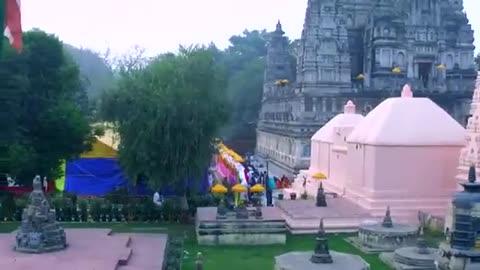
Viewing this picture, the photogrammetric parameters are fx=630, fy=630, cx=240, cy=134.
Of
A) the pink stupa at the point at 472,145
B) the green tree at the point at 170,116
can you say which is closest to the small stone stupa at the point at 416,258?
the pink stupa at the point at 472,145

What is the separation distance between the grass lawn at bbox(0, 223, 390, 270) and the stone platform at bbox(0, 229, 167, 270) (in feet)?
3.37

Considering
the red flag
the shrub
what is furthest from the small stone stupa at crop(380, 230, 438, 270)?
the shrub

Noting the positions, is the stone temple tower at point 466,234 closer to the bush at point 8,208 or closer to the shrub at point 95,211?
the shrub at point 95,211

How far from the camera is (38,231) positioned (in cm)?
1471

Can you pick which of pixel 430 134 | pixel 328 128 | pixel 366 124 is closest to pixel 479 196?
pixel 430 134

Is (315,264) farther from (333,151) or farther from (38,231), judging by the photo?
(333,151)

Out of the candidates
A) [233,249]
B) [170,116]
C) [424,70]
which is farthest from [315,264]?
[424,70]

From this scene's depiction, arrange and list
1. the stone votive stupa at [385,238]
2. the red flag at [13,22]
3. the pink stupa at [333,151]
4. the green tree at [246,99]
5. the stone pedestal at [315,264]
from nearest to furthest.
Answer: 1. the red flag at [13,22]
2. the stone pedestal at [315,264]
3. the stone votive stupa at [385,238]
4. the pink stupa at [333,151]
5. the green tree at [246,99]

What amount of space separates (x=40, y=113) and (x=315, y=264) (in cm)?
1371

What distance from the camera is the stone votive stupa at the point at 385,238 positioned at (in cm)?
1638

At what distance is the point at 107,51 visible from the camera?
87.1 m

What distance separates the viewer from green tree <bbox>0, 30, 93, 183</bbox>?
2153cm

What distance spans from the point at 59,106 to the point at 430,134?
13048 mm

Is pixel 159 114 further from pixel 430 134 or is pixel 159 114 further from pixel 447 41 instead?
pixel 447 41
